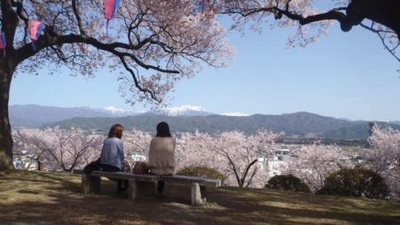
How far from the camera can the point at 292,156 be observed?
94.7 ft

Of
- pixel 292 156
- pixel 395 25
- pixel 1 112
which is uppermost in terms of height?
pixel 395 25

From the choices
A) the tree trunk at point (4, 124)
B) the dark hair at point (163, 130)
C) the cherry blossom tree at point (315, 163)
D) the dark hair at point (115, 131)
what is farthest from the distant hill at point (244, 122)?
the dark hair at point (163, 130)

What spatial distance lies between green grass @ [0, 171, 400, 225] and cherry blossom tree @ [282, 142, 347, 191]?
17.2 meters

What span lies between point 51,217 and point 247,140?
946 inches

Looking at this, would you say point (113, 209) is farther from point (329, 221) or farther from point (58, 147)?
point (58, 147)

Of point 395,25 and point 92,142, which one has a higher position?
point 395,25

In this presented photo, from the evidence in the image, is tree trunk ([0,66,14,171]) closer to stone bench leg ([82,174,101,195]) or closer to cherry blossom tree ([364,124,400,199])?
stone bench leg ([82,174,101,195])

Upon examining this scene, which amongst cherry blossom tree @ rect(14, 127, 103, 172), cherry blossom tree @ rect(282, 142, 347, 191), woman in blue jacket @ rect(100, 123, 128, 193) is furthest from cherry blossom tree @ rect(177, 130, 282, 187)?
woman in blue jacket @ rect(100, 123, 128, 193)

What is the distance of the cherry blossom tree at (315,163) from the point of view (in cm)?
2570

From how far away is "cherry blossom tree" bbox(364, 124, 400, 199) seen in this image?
71.8 ft

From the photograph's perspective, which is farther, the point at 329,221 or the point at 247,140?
the point at 247,140

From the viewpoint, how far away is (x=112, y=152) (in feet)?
25.9

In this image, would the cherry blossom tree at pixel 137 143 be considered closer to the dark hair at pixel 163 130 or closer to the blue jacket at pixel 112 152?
the blue jacket at pixel 112 152

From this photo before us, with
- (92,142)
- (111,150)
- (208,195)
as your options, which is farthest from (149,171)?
(92,142)
